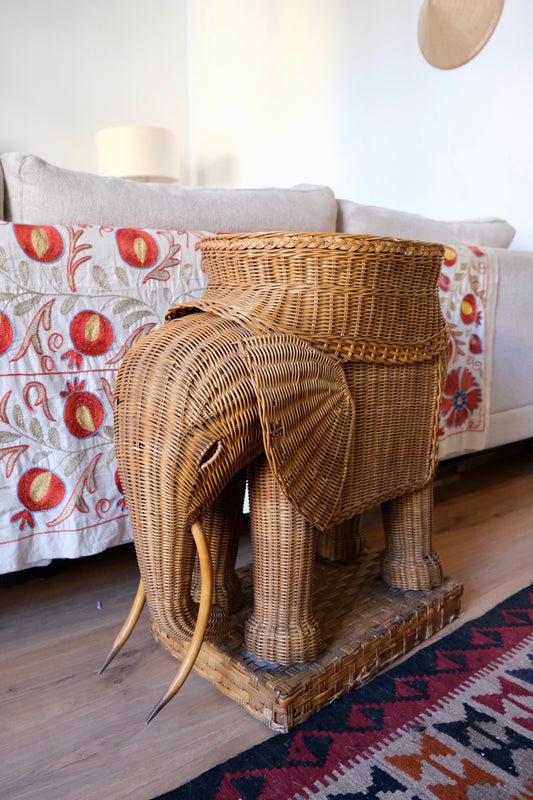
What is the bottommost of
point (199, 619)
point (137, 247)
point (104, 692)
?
point (104, 692)

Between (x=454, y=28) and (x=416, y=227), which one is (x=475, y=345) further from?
(x=454, y=28)

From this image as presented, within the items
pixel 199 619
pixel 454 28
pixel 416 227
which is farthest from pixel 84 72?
pixel 199 619

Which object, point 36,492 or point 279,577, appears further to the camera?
point 36,492

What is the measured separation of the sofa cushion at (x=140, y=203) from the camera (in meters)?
1.00

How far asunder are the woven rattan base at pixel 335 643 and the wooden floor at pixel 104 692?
29 millimetres

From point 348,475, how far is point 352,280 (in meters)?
0.24

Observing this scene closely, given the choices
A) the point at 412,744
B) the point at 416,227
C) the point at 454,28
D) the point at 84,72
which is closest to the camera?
the point at 412,744

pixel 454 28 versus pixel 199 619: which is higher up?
pixel 454 28

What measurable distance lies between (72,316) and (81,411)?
145 millimetres

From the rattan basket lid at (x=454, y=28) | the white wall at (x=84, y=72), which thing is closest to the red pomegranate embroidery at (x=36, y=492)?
the rattan basket lid at (x=454, y=28)

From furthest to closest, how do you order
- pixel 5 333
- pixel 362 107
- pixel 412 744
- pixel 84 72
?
pixel 84 72, pixel 362 107, pixel 5 333, pixel 412 744

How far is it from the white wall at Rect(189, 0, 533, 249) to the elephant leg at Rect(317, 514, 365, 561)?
1.50m

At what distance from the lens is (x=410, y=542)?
96cm

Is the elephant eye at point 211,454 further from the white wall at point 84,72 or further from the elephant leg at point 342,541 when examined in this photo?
the white wall at point 84,72
